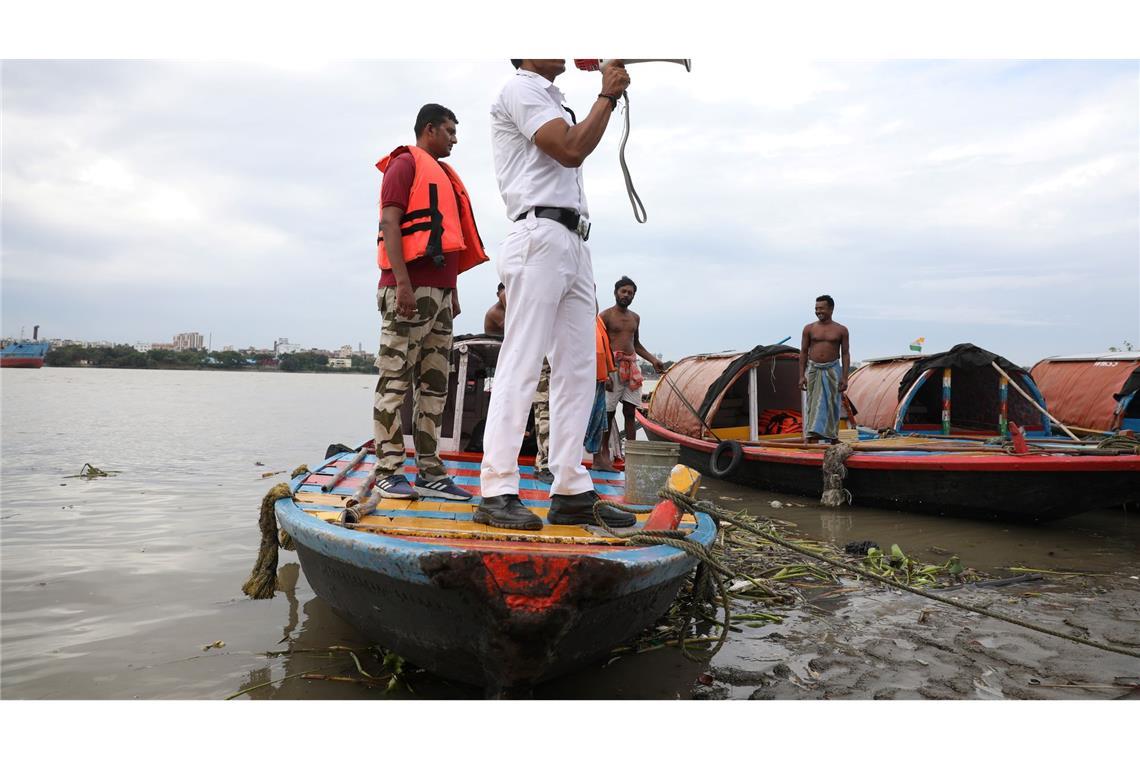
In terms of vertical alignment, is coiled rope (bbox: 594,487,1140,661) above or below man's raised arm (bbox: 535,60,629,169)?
below

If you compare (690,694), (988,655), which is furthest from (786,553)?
(690,694)

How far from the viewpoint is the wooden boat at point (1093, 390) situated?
33.3ft

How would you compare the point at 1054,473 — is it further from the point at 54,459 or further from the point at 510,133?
the point at 54,459

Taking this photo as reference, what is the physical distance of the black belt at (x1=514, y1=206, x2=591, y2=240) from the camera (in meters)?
2.90

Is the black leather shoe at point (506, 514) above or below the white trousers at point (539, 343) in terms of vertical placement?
below

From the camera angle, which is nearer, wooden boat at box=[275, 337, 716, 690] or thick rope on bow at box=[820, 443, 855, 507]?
wooden boat at box=[275, 337, 716, 690]

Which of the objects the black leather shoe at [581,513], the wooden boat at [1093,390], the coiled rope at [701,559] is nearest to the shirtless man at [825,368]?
the wooden boat at [1093,390]

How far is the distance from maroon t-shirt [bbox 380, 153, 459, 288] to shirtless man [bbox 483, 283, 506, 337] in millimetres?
2376

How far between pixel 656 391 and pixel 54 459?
31.6ft

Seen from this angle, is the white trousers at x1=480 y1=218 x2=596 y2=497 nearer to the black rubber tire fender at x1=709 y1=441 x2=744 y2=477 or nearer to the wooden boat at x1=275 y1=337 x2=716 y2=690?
the wooden boat at x1=275 y1=337 x2=716 y2=690

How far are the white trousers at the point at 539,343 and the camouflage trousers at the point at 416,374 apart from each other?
3.63 ft

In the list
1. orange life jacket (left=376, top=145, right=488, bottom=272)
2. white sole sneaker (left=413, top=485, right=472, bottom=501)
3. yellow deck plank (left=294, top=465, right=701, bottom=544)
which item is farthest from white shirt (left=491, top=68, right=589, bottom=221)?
white sole sneaker (left=413, top=485, right=472, bottom=501)

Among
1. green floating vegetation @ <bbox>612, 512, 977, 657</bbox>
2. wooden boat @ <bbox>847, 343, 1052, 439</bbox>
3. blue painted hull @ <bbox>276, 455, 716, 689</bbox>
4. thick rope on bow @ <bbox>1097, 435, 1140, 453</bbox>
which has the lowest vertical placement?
green floating vegetation @ <bbox>612, 512, 977, 657</bbox>

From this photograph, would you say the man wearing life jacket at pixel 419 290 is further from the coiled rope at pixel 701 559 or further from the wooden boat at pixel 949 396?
the wooden boat at pixel 949 396
